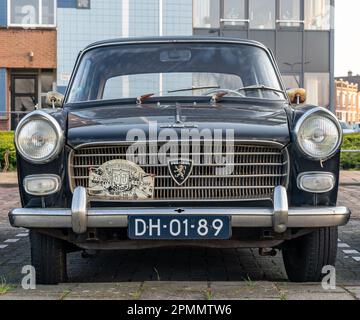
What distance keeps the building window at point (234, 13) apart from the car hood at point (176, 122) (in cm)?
1572

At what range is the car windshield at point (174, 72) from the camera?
15.9 ft

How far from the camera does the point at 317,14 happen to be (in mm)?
19984

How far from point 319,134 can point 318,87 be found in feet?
54.0

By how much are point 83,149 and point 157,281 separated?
101cm

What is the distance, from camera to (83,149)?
3799mm

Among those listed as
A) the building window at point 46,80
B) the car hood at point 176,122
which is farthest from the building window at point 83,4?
the car hood at point 176,122

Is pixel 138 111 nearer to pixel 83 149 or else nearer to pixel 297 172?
pixel 83 149

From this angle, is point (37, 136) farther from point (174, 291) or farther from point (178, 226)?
point (174, 291)

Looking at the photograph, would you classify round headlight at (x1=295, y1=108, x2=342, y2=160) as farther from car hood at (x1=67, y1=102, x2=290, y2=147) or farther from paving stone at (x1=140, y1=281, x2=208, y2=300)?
paving stone at (x1=140, y1=281, x2=208, y2=300)

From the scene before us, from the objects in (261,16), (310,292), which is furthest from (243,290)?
(261,16)

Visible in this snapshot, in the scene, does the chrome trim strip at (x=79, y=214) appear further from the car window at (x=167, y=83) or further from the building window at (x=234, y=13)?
the building window at (x=234, y=13)

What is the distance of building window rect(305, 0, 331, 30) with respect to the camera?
19797mm

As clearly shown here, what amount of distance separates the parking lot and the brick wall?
1341 centimetres

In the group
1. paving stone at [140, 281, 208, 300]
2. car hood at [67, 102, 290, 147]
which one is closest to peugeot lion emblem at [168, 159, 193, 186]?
car hood at [67, 102, 290, 147]
